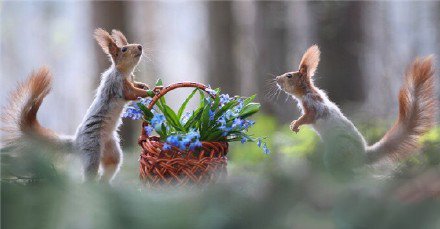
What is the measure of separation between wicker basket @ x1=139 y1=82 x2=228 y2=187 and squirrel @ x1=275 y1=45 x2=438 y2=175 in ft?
0.83

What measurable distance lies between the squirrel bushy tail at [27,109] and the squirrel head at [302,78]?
61 centimetres

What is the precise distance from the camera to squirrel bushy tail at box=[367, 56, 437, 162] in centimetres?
132

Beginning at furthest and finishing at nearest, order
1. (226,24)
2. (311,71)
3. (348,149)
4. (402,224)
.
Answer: (226,24) < (311,71) < (348,149) < (402,224)

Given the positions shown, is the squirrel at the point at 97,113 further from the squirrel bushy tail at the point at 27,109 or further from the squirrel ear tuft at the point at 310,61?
the squirrel ear tuft at the point at 310,61

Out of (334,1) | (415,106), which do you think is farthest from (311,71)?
(334,1)

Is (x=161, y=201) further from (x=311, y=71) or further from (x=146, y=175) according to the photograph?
(x=311, y=71)

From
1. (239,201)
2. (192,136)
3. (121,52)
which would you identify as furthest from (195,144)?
(239,201)

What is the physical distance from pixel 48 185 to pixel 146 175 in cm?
90

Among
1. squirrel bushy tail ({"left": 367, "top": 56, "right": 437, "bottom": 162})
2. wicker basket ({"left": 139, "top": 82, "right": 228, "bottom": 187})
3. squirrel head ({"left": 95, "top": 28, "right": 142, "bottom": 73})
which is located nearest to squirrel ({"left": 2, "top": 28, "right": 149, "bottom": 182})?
squirrel head ({"left": 95, "top": 28, "right": 142, "bottom": 73})

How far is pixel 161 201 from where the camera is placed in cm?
46

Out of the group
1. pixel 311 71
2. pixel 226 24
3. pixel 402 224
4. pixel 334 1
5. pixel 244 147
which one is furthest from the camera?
pixel 226 24

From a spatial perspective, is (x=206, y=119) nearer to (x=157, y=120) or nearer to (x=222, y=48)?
(x=157, y=120)

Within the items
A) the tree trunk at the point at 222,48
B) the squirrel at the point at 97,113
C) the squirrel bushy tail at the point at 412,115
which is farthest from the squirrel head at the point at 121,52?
the tree trunk at the point at 222,48

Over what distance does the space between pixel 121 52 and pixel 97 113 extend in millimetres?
188
